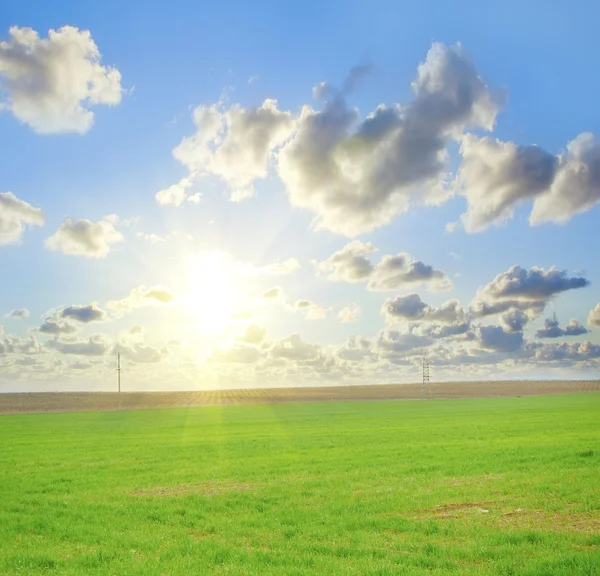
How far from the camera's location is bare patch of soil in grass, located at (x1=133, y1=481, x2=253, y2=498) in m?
22.1

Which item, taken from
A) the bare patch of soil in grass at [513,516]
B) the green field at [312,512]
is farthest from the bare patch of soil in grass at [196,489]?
the bare patch of soil in grass at [513,516]

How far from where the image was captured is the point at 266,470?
27.3 meters

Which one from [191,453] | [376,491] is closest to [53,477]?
[191,453]

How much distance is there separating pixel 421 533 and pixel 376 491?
238 inches

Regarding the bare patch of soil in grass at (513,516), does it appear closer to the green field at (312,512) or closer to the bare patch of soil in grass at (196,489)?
the green field at (312,512)

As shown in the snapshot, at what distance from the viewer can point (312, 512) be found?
17828mm

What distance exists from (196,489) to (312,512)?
7182mm

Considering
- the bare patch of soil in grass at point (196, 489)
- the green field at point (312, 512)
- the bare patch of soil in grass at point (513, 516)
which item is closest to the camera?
the green field at point (312, 512)

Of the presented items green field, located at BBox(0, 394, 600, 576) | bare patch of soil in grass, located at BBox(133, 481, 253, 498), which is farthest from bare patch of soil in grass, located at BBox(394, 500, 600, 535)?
bare patch of soil in grass, located at BBox(133, 481, 253, 498)

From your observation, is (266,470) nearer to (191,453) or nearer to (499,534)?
(191,453)

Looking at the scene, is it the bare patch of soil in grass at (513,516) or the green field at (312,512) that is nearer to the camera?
the green field at (312,512)

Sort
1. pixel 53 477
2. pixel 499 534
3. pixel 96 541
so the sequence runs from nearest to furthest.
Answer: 1. pixel 499 534
2. pixel 96 541
3. pixel 53 477

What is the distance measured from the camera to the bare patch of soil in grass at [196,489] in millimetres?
22125

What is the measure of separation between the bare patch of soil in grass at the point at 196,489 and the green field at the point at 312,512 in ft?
0.32
